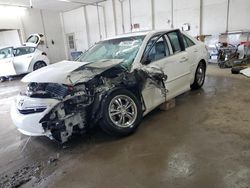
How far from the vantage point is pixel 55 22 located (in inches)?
591

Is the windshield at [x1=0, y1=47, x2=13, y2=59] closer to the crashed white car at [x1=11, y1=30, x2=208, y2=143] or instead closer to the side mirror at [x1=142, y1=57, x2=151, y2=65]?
the crashed white car at [x1=11, y1=30, x2=208, y2=143]

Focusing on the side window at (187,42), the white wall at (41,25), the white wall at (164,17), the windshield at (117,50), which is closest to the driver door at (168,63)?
the windshield at (117,50)

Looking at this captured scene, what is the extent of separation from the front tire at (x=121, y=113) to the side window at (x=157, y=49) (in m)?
0.74

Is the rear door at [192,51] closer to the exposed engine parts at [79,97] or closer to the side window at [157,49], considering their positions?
the side window at [157,49]

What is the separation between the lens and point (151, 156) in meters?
2.41

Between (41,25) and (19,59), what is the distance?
595cm

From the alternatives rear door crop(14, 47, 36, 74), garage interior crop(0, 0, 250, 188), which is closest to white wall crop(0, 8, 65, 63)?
rear door crop(14, 47, 36, 74)

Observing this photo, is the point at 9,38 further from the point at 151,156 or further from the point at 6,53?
the point at 151,156

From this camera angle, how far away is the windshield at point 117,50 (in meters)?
3.21

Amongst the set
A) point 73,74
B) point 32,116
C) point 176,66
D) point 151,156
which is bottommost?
point 151,156

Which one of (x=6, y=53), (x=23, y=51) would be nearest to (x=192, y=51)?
(x=23, y=51)

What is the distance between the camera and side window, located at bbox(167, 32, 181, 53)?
371cm

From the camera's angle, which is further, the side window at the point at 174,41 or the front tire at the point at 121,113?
the side window at the point at 174,41

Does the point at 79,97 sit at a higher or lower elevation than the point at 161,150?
higher
